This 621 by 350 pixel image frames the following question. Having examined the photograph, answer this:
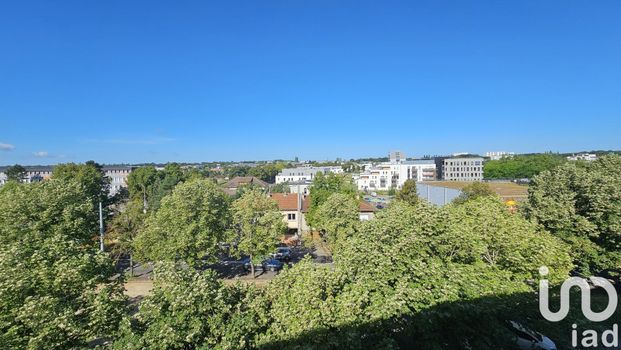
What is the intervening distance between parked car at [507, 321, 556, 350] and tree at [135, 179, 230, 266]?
14246mm

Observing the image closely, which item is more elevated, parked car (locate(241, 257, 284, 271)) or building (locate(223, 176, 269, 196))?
building (locate(223, 176, 269, 196))

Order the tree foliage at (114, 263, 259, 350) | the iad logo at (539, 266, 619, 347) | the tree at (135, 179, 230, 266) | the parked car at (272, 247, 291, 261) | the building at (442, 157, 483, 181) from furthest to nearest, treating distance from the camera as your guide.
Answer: the building at (442, 157, 483, 181), the parked car at (272, 247, 291, 261), the tree at (135, 179, 230, 266), the iad logo at (539, 266, 619, 347), the tree foliage at (114, 263, 259, 350)

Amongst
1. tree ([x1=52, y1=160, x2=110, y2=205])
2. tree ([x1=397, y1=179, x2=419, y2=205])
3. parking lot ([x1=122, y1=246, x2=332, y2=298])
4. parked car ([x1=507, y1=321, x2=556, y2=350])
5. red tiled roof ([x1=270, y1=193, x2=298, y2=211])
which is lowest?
parking lot ([x1=122, y1=246, x2=332, y2=298])

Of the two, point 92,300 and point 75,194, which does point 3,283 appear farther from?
point 75,194

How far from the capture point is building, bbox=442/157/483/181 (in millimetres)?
98375

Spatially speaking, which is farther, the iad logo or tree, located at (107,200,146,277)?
tree, located at (107,200,146,277)

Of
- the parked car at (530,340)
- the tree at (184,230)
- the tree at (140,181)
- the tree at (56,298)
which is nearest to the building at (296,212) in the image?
the tree at (184,230)

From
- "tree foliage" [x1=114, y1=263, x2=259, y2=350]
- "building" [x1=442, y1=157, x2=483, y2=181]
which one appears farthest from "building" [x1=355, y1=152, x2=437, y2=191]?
"tree foliage" [x1=114, y1=263, x2=259, y2=350]

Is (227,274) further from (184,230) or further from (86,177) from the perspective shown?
(86,177)

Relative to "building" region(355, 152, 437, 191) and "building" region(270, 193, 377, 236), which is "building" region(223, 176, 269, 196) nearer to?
"building" region(270, 193, 377, 236)

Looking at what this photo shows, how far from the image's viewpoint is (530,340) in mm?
10773

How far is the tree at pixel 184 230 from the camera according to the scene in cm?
1652

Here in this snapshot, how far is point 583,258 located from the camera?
1368 cm

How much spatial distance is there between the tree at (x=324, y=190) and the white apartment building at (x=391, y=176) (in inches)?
2282
